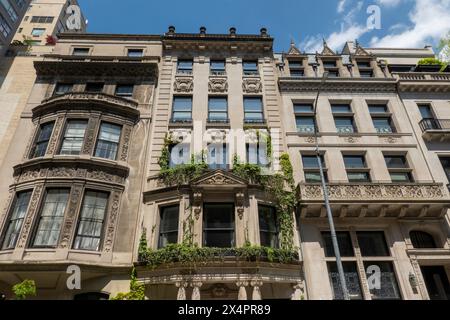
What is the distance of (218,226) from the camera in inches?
643

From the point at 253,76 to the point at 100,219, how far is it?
1578cm

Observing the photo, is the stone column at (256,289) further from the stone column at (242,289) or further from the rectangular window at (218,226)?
the rectangular window at (218,226)

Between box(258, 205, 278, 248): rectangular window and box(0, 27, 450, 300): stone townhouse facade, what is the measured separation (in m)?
0.08

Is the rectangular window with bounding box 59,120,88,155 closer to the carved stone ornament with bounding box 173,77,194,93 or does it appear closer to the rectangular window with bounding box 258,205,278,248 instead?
the carved stone ornament with bounding box 173,77,194,93

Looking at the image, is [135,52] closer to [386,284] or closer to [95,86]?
[95,86]

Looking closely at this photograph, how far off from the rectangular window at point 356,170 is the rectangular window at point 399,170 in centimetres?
163

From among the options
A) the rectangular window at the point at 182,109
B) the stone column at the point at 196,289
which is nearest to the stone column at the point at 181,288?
the stone column at the point at 196,289

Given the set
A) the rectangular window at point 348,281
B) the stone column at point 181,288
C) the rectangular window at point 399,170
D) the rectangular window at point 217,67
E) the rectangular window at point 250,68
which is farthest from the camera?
the rectangular window at point 250,68

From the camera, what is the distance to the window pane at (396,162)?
20.2 metres

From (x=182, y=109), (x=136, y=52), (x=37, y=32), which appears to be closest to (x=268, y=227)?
(x=182, y=109)

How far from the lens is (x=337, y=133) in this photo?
2086cm

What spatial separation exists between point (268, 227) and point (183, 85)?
42.7 feet

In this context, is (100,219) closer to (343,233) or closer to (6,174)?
(6,174)
